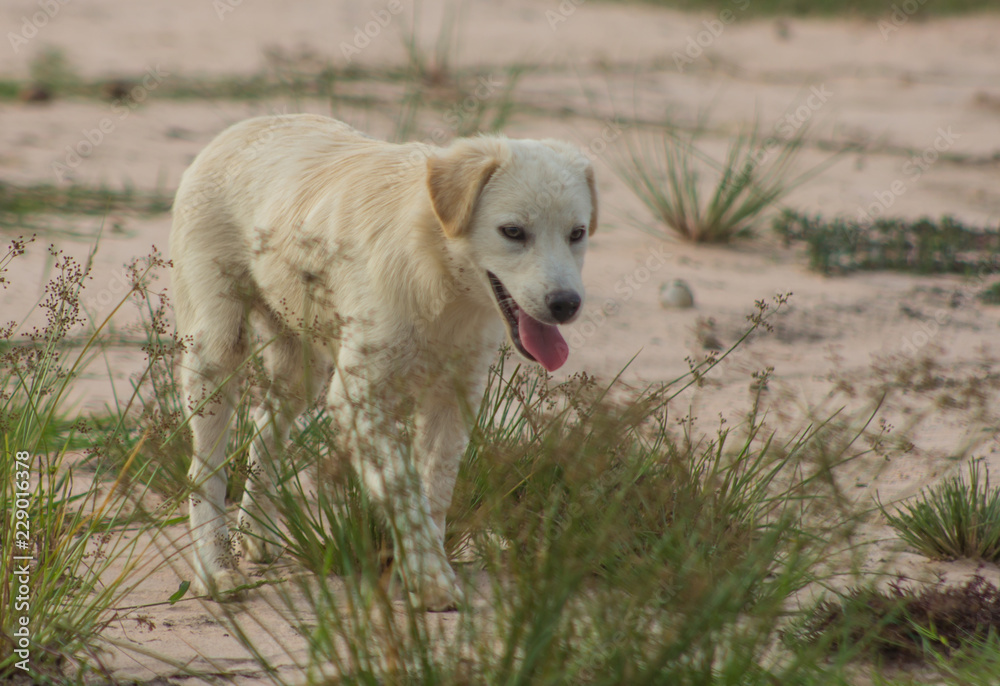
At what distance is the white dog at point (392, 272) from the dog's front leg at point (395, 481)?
0.09 feet

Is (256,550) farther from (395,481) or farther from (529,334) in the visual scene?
(395,481)

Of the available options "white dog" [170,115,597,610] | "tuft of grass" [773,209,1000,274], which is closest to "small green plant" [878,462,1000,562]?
"white dog" [170,115,597,610]

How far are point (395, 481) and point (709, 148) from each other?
8.72m

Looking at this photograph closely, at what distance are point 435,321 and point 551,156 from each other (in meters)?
0.70

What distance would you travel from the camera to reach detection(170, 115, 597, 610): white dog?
3.10m

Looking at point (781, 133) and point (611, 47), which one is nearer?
point (781, 133)

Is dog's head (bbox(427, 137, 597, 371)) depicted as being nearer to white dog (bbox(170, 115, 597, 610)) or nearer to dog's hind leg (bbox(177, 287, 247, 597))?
white dog (bbox(170, 115, 597, 610))

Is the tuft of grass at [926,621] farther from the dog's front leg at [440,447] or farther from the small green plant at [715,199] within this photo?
the small green plant at [715,199]

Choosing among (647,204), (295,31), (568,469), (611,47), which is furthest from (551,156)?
(611,47)

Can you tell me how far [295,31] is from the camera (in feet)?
42.2

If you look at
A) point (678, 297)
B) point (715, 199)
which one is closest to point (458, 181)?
point (678, 297)

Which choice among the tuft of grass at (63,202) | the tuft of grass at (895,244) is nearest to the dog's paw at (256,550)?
the tuft of grass at (63,202)

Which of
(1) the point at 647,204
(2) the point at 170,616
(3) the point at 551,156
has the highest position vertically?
(3) the point at 551,156

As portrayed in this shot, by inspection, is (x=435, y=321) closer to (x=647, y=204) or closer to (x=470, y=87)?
(x=647, y=204)
